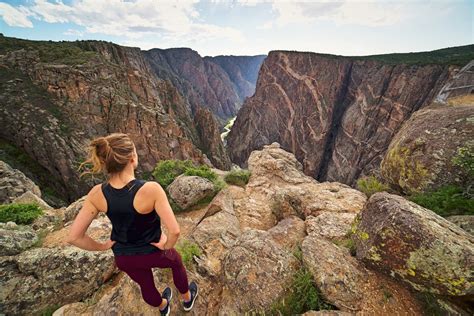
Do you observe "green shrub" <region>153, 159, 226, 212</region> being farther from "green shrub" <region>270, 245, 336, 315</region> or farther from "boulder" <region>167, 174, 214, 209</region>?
"green shrub" <region>270, 245, 336, 315</region>

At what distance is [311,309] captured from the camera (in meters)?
3.70

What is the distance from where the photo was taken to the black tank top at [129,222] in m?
2.45

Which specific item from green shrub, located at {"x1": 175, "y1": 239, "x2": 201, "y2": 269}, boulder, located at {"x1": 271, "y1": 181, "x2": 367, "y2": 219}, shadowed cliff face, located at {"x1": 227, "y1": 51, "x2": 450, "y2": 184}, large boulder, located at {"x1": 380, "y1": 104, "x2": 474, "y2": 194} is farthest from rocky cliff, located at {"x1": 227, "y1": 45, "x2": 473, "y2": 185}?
green shrub, located at {"x1": 175, "y1": 239, "x2": 201, "y2": 269}

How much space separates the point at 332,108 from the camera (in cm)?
5047

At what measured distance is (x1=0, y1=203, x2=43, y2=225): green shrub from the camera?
7.65m

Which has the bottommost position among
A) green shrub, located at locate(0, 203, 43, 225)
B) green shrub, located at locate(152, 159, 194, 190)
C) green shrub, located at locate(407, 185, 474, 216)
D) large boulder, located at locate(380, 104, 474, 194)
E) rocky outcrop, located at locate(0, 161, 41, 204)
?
rocky outcrop, located at locate(0, 161, 41, 204)

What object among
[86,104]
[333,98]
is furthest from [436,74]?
[86,104]

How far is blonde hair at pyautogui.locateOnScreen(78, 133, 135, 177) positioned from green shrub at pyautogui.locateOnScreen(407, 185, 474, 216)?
7072 mm

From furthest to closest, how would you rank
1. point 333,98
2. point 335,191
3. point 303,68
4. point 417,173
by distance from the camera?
point 303,68, point 333,98, point 335,191, point 417,173

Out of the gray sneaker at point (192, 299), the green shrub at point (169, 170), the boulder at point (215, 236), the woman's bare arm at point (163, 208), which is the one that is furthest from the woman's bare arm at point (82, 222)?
the green shrub at point (169, 170)

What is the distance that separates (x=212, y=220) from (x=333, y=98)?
51760 millimetres

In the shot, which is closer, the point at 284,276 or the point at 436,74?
the point at 284,276

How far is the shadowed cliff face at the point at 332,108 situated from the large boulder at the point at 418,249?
4047 centimetres

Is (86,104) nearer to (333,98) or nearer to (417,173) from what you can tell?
(417,173)
